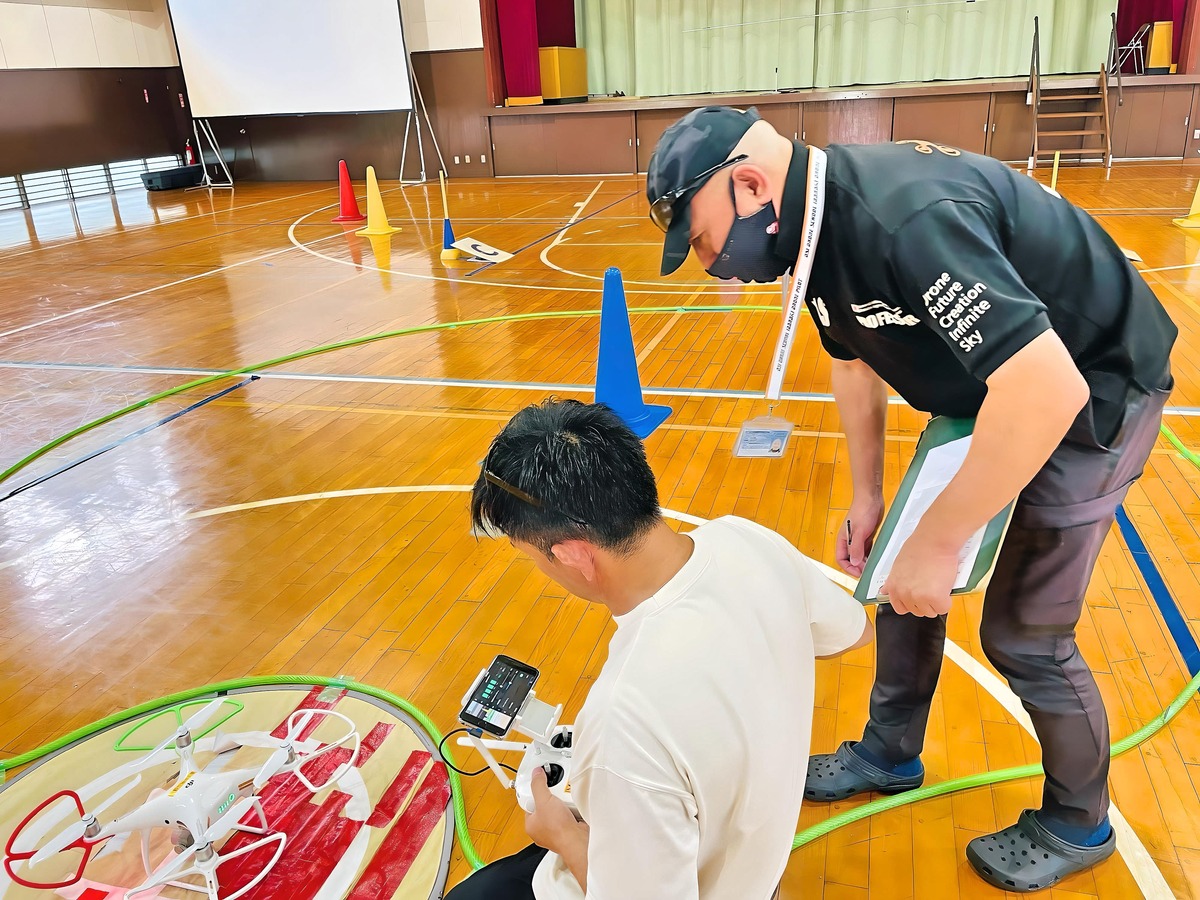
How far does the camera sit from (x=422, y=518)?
3.36 meters

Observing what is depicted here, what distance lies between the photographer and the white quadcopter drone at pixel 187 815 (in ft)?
5.92

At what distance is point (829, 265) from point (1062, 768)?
3.54 ft

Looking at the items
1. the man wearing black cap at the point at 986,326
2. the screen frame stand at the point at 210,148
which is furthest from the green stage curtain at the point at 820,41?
the man wearing black cap at the point at 986,326

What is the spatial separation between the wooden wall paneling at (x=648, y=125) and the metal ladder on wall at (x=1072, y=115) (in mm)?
4891

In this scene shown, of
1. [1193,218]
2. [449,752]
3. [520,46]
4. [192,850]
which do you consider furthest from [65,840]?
[520,46]

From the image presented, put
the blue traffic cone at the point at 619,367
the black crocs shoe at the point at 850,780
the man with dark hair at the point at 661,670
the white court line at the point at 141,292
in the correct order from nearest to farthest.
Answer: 1. the man with dark hair at the point at 661,670
2. the black crocs shoe at the point at 850,780
3. the blue traffic cone at the point at 619,367
4. the white court line at the point at 141,292

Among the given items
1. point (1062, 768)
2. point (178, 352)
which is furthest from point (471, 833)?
point (178, 352)

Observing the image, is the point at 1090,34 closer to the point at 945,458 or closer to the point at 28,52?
the point at 945,458

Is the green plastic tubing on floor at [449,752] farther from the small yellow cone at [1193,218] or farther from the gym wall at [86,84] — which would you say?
the gym wall at [86,84]

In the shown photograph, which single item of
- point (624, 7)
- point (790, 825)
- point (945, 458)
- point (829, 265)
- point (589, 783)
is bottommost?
point (790, 825)

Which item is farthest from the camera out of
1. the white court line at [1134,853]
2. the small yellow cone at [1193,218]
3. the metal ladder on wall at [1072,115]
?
the metal ladder on wall at [1072,115]

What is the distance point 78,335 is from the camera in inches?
241

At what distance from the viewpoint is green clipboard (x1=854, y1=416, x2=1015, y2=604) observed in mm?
1398

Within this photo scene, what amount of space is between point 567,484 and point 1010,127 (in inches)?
530
